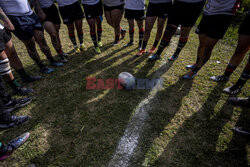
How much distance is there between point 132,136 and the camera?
254 centimetres

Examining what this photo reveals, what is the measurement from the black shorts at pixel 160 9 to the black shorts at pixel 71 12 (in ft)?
7.43

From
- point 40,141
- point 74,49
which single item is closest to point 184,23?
point 74,49

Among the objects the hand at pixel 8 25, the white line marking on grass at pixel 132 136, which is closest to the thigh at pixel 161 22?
the white line marking on grass at pixel 132 136

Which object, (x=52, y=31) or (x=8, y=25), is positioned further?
(x=52, y=31)

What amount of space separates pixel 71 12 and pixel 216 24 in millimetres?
4030

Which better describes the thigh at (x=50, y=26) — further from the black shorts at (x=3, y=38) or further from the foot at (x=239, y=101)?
the foot at (x=239, y=101)

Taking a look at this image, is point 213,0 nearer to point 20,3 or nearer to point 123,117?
point 123,117

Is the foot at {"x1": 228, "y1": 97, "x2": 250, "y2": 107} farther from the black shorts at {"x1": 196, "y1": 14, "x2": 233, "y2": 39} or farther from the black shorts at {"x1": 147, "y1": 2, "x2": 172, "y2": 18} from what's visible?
the black shorts at {"x1": 147, "y1": 2, "x2": 172, "y2": 18}

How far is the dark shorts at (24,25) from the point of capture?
3.13 meters

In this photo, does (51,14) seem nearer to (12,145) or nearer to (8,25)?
(8,25)

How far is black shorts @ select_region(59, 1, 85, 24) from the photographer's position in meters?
4.25

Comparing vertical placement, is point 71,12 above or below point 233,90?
above

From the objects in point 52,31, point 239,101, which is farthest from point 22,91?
point 239,101

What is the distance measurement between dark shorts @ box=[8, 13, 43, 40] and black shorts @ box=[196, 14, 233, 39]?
13.7 ft
